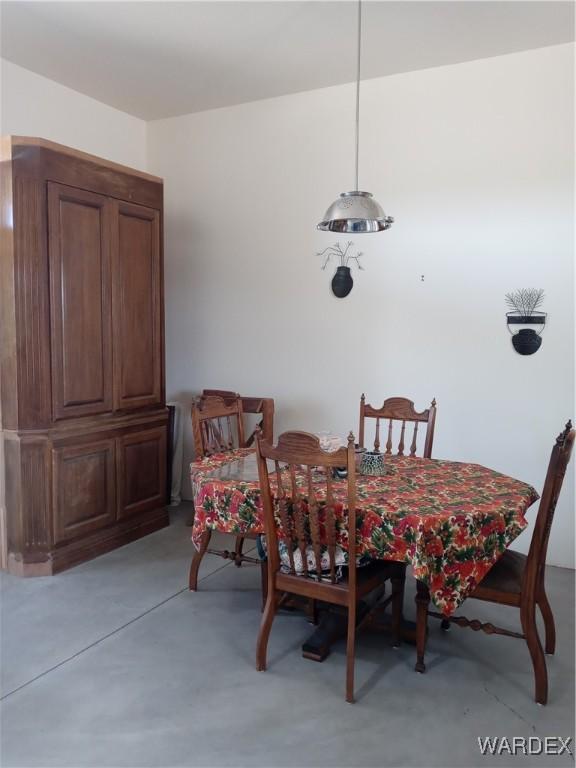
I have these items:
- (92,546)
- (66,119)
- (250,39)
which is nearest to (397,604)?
(92,546)

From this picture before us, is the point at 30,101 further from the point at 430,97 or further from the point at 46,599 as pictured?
the point at 46,599

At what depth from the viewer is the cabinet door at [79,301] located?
3318 mm

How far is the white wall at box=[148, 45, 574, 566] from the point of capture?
11.5 ft

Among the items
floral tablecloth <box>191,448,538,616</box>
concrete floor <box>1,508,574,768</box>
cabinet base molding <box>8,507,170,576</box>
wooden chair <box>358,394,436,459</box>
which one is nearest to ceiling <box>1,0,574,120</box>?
wooden chair <box>358,394,436,459</box>

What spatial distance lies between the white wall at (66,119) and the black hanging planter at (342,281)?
1939mm

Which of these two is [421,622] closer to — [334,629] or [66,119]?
[334,629]

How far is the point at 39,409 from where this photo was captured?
129 inches

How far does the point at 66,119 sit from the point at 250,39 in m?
1.52

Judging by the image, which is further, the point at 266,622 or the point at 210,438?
the point at 210,438

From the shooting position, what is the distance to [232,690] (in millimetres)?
2316

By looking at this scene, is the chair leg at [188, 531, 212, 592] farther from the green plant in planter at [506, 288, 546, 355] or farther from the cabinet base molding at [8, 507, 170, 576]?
the green plant in planter at [506, 288, 546, 355]

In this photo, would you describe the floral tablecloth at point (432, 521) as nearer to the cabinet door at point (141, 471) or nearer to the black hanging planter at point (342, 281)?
the cabinet door at point (141, 471)

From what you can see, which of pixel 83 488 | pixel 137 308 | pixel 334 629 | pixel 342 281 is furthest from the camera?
pixel 342 281

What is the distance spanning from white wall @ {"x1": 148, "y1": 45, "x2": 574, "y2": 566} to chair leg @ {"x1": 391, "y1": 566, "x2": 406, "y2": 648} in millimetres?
1409
